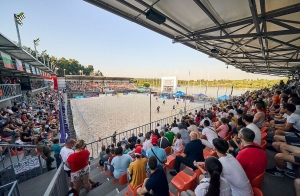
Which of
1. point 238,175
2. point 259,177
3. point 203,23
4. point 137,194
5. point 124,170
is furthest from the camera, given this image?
point 203,23

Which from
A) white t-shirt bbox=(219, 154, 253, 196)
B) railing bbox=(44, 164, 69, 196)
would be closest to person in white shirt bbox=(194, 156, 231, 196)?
white t-shirt bbox=(219, 154, 253, 196)

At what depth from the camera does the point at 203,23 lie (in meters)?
4.06

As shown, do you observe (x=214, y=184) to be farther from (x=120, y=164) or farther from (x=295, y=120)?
(x=295, y=120)

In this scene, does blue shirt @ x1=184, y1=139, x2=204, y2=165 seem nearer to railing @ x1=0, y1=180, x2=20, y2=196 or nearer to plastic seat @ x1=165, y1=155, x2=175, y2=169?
plastic seat @ x1=165, y1=155, x2=175, y2=169

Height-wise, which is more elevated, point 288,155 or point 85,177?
point 288,155

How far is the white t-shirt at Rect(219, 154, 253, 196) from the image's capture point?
161cm

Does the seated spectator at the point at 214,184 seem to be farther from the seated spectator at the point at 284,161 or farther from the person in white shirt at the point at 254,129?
the seated spectator at the point at 284,161

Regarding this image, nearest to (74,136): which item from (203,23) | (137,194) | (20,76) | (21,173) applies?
(21,173)

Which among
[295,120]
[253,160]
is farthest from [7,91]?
[295,120]

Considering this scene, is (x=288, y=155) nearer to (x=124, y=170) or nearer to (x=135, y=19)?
(x=124, y=170)

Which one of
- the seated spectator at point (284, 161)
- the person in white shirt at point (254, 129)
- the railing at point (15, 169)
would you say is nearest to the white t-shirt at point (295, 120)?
the seated spectator at point (284, 161)

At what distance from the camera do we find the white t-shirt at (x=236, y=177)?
1605 mm

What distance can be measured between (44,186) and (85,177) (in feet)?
6.04

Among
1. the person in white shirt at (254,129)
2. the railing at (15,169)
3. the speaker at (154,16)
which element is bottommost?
the railing at (15,169)
